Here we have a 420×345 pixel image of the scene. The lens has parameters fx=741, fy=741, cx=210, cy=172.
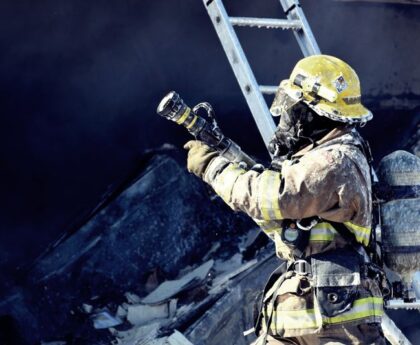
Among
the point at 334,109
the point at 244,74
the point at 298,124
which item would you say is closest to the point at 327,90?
the point at 334,109

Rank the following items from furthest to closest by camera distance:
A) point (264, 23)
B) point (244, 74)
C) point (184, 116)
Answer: point (264, 23)
point (244, 74)
point (184, 116)

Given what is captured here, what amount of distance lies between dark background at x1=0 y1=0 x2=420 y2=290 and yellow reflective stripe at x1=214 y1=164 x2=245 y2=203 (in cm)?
196

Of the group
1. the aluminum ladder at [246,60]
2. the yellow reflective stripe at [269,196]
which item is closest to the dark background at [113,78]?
the aluminum ladder at [246,60]

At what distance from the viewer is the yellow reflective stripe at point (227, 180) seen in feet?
9.31

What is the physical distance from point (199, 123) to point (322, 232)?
710 mm

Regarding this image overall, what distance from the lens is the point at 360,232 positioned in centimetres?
290

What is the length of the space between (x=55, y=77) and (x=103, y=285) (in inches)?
53.4

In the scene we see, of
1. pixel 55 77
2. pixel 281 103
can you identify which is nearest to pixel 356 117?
pixel 281 103

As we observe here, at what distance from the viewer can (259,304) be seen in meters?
3.24

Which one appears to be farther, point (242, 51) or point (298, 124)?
point (242, 51)

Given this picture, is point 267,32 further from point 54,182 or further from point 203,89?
point 54,182

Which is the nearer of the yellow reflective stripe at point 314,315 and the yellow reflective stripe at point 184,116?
the yellow reflective stripe at point 314,315

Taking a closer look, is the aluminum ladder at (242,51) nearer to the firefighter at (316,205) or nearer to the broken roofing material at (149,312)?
the firefighter at (316,205)

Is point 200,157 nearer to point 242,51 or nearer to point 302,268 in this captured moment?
point 302,268
